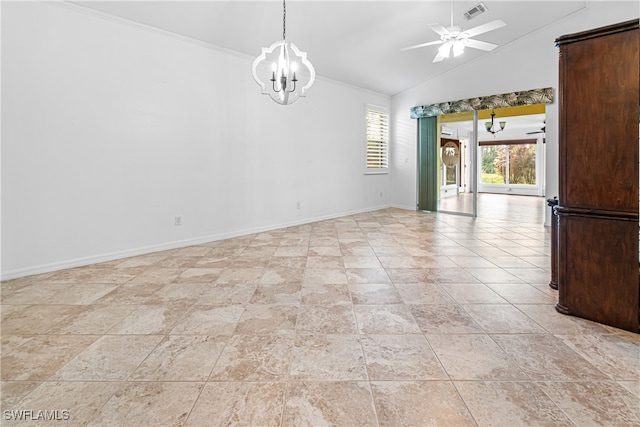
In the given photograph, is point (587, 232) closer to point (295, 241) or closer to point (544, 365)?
point (544, 365)

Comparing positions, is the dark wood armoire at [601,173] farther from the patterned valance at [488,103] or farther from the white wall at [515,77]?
the patterned valance at [488,103]

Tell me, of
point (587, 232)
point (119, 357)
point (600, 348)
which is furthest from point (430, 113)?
point (119, 357)

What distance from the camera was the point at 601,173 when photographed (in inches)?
83.6

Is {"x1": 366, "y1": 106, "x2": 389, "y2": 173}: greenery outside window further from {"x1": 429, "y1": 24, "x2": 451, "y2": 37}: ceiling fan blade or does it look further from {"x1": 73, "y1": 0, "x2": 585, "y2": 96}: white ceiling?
{"x1": 429, "y1": 24, "x2": 451, "y2": 37}: ceiling fan blade

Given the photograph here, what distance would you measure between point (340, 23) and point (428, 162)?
4.05 m

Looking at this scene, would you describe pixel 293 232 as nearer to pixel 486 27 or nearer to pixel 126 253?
pixel 126 253

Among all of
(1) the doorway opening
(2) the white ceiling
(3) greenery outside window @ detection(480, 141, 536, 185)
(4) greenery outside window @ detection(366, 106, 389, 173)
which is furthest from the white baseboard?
(3) greenery outside window @ detection(480, 141, 536, 185)

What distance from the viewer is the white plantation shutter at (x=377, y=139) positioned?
773 centimetres

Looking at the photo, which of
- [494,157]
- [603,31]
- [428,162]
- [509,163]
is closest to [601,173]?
[603,31]

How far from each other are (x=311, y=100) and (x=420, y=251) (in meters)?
3.63

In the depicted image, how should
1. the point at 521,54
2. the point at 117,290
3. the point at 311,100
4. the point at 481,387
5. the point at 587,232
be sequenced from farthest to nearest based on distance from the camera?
the point at 311,100 < the point at 521,54 < the point at 117,290 < the point at 587,232 < the point at 481,387

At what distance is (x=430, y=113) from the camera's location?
7.25 m

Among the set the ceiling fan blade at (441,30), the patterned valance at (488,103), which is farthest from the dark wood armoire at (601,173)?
the patterned valance at (488,103)

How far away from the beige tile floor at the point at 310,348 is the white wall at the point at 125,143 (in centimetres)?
62
